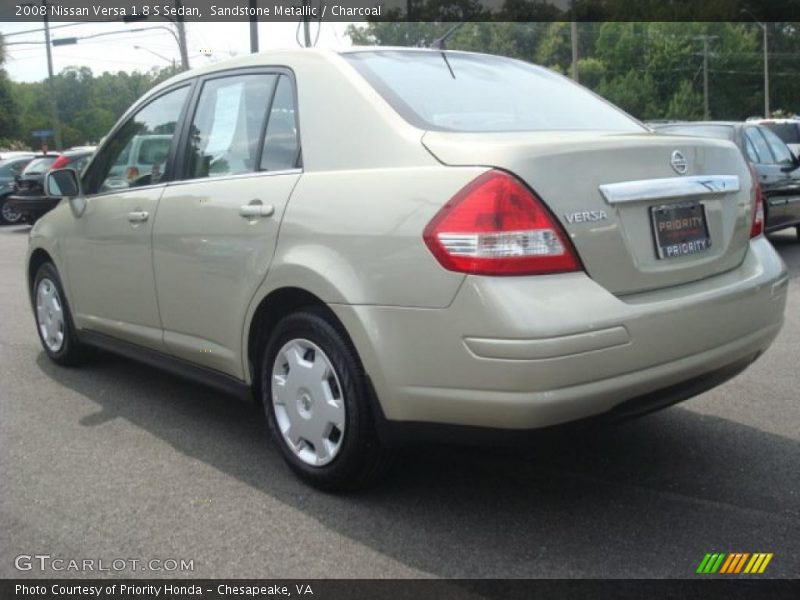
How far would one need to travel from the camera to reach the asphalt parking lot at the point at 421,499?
2787mm

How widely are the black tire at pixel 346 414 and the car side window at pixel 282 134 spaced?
636 mm

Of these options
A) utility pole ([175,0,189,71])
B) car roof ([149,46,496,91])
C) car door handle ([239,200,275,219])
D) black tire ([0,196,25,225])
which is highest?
utility pole ([175,0,189,71])

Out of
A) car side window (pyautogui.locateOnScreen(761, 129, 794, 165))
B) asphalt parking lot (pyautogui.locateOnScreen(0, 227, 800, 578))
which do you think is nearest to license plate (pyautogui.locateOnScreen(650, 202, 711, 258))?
asphalt parking lot (pyautogui.locateOnScreen(0, 227, 800, 578))

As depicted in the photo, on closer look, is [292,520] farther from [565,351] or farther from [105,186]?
[105,186]

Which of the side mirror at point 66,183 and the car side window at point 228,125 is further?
the side mirror at point 66,183

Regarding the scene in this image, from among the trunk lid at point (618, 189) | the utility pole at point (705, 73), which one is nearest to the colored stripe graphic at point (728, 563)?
the trunk lid at point (618, 189)

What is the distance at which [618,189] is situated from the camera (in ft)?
9.15

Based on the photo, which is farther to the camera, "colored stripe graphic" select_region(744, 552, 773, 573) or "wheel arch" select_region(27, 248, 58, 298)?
"wheel arch" select_region(27, 248, 58, 298)

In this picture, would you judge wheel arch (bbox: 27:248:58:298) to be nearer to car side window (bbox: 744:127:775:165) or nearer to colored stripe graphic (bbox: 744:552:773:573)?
colored stripe graphic (bbox: 744:552:773:573)

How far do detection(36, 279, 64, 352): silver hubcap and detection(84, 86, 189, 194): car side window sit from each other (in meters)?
0.83

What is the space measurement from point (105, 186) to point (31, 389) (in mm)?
1302

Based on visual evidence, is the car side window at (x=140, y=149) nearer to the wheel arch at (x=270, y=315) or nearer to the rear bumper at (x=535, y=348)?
the wheel arch at (x=270, y=315)

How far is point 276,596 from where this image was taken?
2.61m

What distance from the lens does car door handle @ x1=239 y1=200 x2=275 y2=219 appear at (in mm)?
3311
